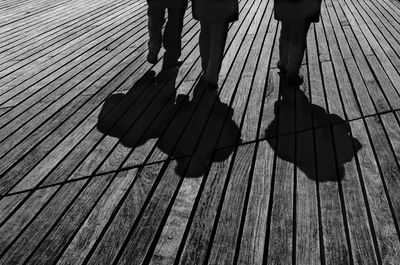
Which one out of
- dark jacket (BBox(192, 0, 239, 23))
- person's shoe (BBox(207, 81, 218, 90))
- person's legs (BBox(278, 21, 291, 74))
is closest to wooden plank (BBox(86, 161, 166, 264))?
person's shoe (BBox(207, 81, 218, 90))

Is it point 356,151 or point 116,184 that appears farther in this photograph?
point 356,151

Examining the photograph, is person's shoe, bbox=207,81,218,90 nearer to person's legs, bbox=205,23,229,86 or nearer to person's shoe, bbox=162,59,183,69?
person's legs, bbox=205,23,229,86

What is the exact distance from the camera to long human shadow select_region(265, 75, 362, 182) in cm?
287

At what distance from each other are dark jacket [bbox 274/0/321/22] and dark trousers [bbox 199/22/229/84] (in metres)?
0.58

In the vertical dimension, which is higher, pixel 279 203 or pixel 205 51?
pixel 205 51

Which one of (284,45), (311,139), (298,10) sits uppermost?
(298,10)

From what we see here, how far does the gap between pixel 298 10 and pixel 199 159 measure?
6.35 feet

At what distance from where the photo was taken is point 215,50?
13.4 feet

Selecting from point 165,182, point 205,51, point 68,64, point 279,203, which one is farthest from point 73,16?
point 279,203

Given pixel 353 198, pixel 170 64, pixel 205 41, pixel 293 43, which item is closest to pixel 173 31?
pixel 170 64

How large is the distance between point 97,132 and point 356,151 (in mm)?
2237

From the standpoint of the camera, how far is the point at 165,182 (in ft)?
9.07

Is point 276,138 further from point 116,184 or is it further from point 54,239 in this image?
point 54,239

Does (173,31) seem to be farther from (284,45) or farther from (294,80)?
(294,80)
